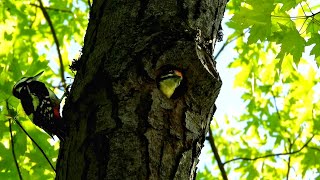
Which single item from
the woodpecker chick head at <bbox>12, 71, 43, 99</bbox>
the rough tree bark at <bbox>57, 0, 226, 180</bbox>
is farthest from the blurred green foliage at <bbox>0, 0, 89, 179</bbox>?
the rough tree bark at <bbox>57, 0, 226, 180</bbox>

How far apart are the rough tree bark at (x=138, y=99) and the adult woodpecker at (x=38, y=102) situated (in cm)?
99

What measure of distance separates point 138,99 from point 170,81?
4.7 inches

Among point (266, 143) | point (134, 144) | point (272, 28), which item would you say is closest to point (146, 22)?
point (134, 144)

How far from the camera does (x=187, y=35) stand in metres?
1.56

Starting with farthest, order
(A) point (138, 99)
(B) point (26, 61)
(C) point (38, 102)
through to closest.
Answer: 1. (B) point (26, 61)
2. (C) point (38, 102)
3. (A) point (138, 99)

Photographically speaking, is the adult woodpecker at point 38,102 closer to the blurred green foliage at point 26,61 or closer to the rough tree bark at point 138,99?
the blurred green foliage at point 26,61

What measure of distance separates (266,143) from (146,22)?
399 centimetres

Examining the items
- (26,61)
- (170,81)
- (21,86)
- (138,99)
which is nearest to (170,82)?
(170,81)

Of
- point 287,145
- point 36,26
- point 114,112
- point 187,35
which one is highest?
point 36,26

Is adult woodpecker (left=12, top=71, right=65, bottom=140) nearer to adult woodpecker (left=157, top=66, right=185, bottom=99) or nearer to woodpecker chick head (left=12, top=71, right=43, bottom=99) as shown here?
woodpecker chick head (left=12, top=71, right=43, bottom=99)

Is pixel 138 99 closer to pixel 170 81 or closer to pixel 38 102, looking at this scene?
pixel 170 81

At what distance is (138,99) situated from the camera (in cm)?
145

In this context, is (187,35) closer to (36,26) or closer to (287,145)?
(287,145)

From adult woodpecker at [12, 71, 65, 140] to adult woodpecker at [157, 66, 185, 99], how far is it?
43.1 inches
